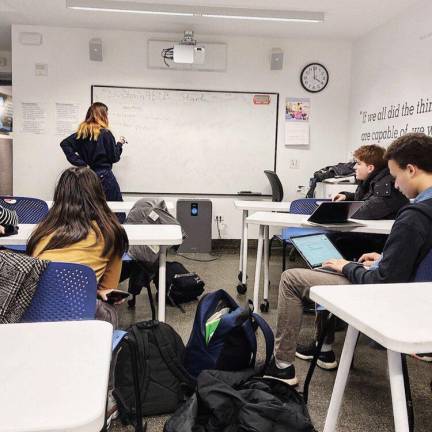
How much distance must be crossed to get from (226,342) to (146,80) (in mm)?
3669

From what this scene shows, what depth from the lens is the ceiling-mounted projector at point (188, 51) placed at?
179 inches

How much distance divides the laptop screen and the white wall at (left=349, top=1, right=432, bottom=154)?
196 centimetres

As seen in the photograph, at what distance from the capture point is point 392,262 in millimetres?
1505

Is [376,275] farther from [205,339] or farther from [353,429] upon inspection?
[205,339]

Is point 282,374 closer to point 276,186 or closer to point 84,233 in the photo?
point 84,233

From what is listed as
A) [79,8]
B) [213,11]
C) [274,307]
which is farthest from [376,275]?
[79,8]

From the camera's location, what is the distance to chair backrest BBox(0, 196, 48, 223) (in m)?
2.76

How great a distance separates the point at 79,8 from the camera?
389 cm

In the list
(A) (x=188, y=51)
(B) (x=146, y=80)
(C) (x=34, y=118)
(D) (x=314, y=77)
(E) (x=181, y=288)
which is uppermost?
(A) (x=188, y=51)

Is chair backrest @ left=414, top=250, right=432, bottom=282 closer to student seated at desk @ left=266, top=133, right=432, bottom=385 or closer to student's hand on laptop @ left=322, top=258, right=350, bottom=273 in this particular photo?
student seated at desk @ left=266, top=133, right=432, bottom=385

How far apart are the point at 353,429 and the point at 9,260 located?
1.42 meters

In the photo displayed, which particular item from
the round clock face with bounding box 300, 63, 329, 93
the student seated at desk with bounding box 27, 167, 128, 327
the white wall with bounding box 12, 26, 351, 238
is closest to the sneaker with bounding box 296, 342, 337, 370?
the student seated at desk with bounding box 27, 167, 128, 327

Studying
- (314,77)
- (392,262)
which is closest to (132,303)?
(392,262)

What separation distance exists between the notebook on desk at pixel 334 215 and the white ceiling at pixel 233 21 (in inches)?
84.3
